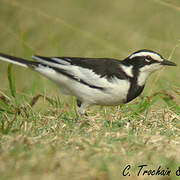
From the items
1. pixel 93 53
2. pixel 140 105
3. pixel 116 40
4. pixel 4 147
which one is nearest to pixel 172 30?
pixel 116 40

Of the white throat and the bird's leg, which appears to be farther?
the bird's leg

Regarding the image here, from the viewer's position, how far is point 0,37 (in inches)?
289

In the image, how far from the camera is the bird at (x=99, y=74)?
176 inches

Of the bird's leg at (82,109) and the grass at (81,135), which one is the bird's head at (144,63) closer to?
the grass at (81,135)

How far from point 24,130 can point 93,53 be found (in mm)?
5512

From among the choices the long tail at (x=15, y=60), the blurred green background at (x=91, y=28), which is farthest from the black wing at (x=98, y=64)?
the blurred green background at (x=91, y=28)

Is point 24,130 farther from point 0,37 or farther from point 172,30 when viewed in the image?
point 172,30

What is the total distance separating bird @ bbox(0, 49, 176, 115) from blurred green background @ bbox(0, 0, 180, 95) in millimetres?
2955

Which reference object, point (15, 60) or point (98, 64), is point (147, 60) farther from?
point (15, 60)

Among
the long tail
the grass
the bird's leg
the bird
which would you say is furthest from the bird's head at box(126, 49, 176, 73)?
the long tail

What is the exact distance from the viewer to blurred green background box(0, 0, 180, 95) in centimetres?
827

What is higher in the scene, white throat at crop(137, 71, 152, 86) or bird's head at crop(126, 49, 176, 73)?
bird's head at crop(126, 49, 176, 73)

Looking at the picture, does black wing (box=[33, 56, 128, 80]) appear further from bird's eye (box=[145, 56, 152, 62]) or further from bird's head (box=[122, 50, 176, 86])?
bird's eye (box=[145, 56, 152, 62])

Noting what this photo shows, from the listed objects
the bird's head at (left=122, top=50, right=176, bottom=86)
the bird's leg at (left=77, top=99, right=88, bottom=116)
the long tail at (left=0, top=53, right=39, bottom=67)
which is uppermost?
the bird's head at (left=122, top=50, right=176, bottom=86)
